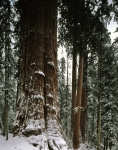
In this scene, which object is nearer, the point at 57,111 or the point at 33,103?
the point at 33,103

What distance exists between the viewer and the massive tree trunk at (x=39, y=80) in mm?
3992

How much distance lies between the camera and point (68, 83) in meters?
32.0

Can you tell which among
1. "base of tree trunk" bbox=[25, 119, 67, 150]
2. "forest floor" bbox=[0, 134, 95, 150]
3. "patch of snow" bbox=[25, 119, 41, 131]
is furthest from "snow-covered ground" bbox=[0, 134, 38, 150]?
"patch of snow" bbox=[25, 119, 41, 131]

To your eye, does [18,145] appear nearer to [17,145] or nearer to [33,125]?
[17,145]

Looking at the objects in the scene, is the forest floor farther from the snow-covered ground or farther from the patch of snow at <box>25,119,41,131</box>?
the patch of snow at <box>25,119,41,131</box>

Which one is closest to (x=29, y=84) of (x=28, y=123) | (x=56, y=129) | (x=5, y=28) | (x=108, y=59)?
(x=28, y=123)

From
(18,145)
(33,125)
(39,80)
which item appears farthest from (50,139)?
(39,80)

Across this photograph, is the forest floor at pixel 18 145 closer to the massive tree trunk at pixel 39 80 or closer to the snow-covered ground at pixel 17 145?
the snow-covered ground at pixel 17 145

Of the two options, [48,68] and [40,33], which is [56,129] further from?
[40,33]

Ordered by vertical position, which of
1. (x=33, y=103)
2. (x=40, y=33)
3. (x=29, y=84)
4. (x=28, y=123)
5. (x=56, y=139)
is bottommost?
(x=56, y=139)

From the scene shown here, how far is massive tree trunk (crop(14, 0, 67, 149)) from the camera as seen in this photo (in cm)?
399

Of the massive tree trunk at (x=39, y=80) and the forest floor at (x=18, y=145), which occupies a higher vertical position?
the massive tree trunk at (x=39, y=80)

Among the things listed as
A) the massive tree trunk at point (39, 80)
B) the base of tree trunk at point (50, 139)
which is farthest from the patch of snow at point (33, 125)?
the base of tree trunk at point (50, 139)

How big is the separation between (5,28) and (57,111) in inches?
153
